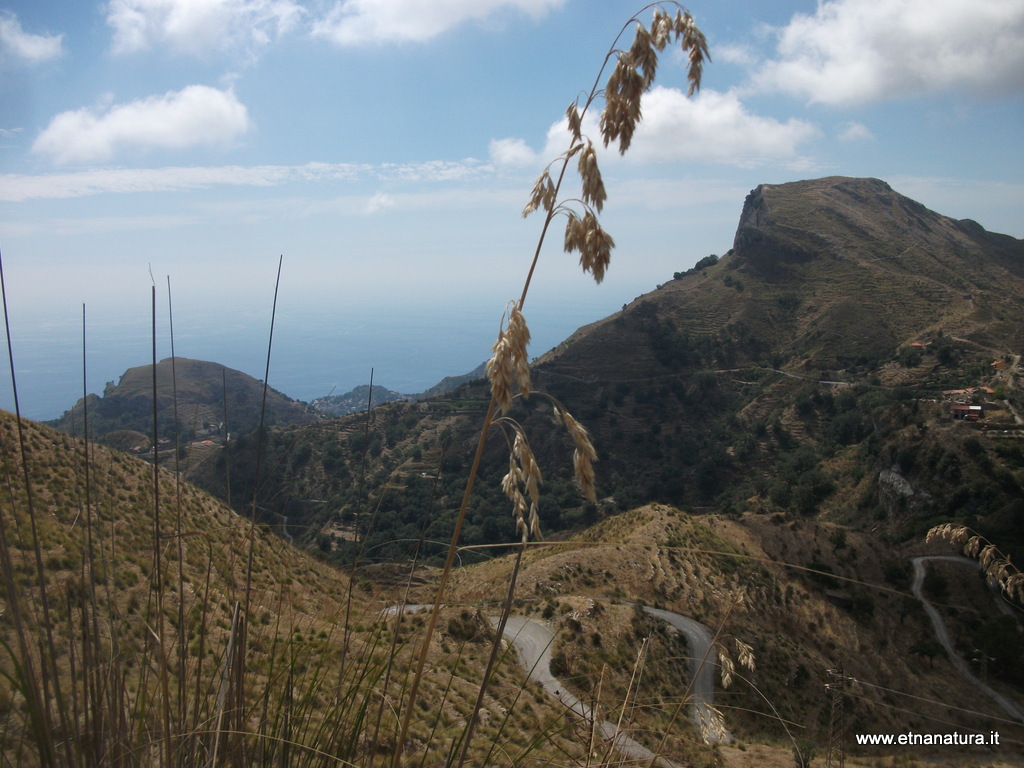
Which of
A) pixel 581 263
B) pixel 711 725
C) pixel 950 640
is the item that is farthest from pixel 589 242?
pixel 950 640

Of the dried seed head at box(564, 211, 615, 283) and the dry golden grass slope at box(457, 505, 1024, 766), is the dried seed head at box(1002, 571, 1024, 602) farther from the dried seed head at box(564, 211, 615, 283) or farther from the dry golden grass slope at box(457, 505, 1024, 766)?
the dry golden grass slope at box(457, 505, 1024, 766)

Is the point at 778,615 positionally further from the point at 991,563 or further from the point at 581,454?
the point at 581,454

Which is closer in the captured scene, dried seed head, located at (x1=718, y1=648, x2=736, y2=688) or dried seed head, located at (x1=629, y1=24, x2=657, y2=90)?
dried seed head, located at (x1=629, y1=24, x2=657, y2=90)

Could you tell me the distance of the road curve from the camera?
20266 millimetres

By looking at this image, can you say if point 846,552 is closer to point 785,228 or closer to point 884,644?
point 884,644

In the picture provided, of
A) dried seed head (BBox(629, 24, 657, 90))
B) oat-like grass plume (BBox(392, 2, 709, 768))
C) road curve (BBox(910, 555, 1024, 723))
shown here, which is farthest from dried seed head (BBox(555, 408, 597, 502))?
road curve (BBox(910, 555, 1024, 723))

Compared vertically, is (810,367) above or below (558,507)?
above

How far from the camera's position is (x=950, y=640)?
2481 centimetres

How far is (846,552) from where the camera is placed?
101ft

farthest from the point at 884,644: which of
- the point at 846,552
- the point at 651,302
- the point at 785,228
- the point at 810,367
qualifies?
the point at 785,228

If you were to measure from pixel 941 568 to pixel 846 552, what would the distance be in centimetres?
458

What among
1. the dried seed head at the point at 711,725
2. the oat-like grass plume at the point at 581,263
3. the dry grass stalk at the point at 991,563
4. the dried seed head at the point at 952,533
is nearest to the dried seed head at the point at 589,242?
the oat-like grass plume at the point at 581,263

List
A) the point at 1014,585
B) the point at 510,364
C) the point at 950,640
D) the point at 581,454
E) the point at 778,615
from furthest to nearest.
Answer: the point at 950,640 → the point at 778,615 → the point at 1014,585 → the point at 581,454 → the point at 510,364

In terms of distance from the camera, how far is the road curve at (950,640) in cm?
2027
